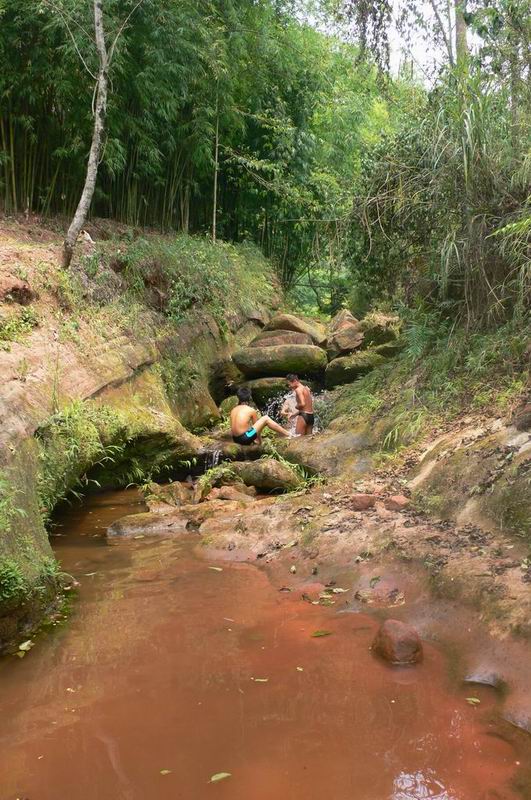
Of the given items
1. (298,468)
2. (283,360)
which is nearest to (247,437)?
(298,468)

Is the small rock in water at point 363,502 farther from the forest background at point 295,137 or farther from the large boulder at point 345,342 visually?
the large boulder at point 345,342

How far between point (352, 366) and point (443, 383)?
11.0 feet

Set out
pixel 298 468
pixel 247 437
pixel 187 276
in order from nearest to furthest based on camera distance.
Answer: pixel 298 468 → pixel 247 437 → pixel 187 276

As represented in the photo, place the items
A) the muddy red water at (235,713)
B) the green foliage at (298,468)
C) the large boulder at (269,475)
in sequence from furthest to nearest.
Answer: the large boulder at (269,475) < the green foliage at (298,468) < the muddy red water at (235,713)

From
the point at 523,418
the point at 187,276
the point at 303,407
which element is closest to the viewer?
the point at 523,418

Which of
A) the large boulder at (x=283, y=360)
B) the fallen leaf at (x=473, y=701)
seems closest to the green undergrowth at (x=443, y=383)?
the large boulder at (x=283, y=360)

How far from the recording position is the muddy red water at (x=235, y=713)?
237cm

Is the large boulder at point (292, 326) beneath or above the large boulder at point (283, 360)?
above

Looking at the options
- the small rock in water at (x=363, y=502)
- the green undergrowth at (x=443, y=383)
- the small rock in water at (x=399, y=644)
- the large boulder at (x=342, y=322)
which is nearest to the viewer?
the small rock in water at (x=399, y=644)

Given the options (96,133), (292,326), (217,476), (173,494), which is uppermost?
(96,133)

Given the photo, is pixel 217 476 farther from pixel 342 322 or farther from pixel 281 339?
pixel 342 322

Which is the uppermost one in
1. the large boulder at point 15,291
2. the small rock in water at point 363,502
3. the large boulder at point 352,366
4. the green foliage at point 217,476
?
the large boulder at point 15,291

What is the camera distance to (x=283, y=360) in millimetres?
10414

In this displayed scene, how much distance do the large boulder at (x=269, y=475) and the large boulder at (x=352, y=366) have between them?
3041 millimetres
